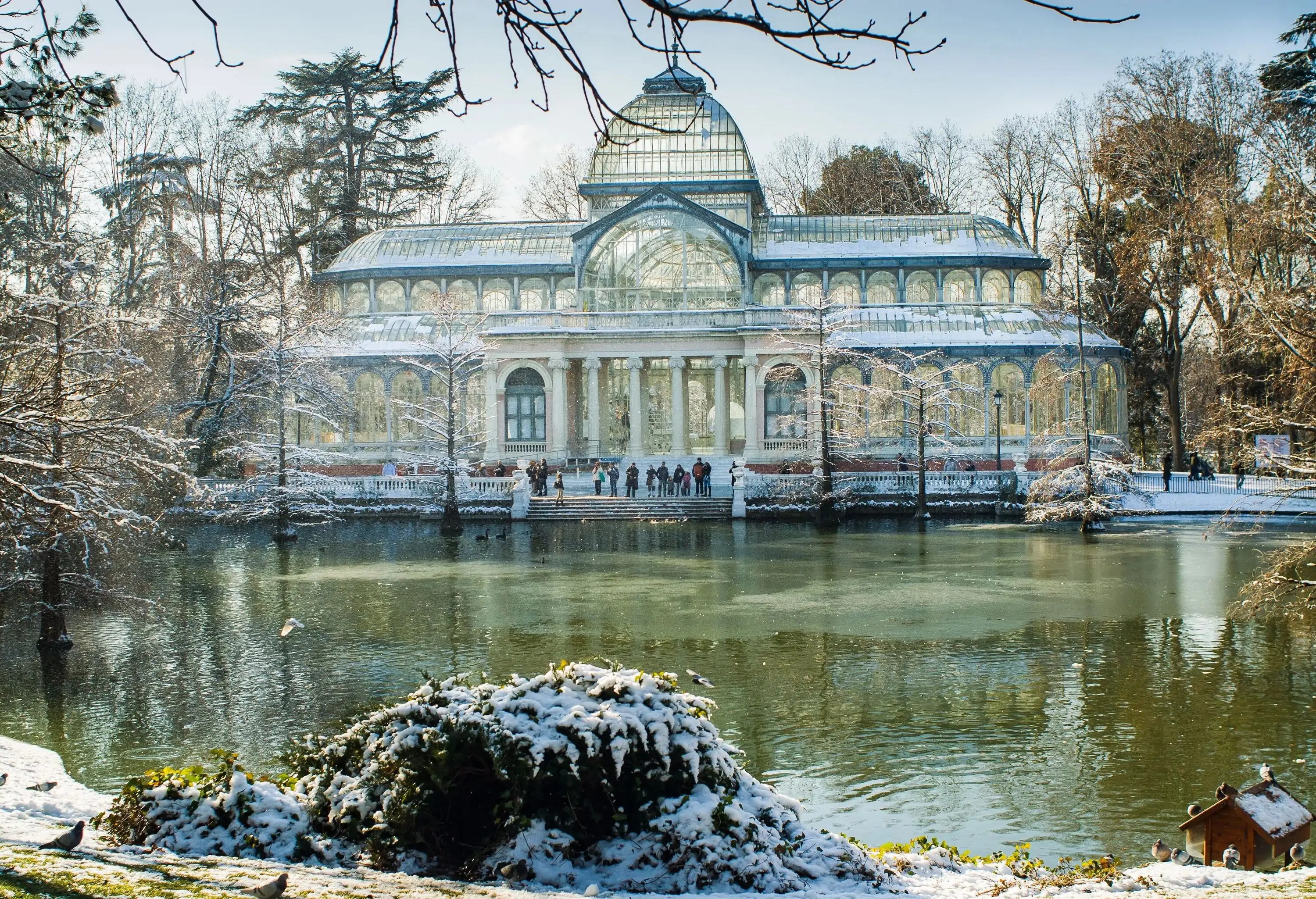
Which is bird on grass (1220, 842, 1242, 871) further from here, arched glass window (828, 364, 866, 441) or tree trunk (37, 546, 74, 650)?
arched glass window (828, 364, 866, 441)

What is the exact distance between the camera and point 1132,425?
55.0 metres

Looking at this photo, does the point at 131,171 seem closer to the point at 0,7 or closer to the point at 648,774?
the point at 0,7

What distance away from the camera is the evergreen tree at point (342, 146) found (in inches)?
2157

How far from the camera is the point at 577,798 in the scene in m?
6.35

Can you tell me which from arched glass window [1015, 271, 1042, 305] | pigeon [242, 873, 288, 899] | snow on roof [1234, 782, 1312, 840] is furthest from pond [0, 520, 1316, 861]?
arched glass window [1015, 271, 1042, 305]

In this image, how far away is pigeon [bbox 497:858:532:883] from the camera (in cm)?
615

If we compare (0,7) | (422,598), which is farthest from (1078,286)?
(0,7)

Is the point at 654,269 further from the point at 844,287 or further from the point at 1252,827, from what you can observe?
the point at 1252,827

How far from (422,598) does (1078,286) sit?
21943 mm

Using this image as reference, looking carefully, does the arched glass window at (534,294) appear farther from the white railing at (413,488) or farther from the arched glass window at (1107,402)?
the arched glass window at (1107,402)

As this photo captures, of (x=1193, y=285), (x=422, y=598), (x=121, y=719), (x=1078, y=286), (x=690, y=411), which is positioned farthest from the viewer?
(x=690, y=411)

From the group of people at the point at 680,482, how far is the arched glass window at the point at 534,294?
11714 millimetres

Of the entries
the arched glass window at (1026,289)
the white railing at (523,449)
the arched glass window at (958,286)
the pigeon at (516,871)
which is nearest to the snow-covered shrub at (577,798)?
the pigeon at (516,871)

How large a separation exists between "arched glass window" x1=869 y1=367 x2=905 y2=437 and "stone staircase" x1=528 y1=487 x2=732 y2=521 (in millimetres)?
6552
